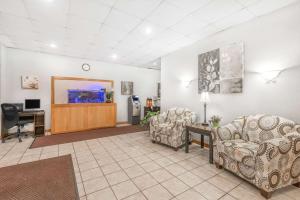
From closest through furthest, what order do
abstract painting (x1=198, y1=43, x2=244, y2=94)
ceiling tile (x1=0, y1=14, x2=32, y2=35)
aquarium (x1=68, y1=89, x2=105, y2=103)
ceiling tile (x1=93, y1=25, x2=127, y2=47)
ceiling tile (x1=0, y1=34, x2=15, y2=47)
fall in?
ceiling tile (x1=0, y1=14, x2=32, y2=35), abstract painting (x1=198, y1=43, x2=244, y2=94), ceiling tile (x1=93, y1=25, x2=127, y2=47), ceiling tile (x1=0, y1=34, x2=15, y2=47), aquarium (x1=68, y1=89, x2=105, y2=103)

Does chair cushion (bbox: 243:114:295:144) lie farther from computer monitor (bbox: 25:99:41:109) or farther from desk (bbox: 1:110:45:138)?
computer monitor (bbox: 25:99:41:109)

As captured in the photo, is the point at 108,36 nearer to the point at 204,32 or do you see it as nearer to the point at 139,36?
the point at 139,36

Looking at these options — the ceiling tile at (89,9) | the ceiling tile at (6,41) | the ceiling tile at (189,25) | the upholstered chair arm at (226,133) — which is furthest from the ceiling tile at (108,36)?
the upholstered chair arm at (226,133)

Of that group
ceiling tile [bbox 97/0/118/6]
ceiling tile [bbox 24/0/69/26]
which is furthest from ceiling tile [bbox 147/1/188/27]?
ceiling tile [bbox 24/0/69/26]

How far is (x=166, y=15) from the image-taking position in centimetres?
265

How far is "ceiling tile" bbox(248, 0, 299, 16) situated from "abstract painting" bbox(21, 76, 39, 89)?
5948 mm

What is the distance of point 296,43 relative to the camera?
2.31m

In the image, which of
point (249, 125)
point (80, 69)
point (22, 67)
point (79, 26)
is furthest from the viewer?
point (80, 69)

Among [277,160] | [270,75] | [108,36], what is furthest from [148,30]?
[277,160]

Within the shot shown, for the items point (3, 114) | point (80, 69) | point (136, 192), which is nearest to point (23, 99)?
A: point (3, 114)

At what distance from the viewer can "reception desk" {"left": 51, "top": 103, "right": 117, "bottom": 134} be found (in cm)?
476

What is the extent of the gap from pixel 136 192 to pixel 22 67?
524 centimetres

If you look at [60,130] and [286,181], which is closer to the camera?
[286,181]

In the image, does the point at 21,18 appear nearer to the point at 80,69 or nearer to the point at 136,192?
the point at 80,69
